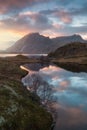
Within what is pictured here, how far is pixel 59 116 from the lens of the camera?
38.7 metres

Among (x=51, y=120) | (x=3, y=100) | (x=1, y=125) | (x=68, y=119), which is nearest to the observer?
(x=1, y=125)

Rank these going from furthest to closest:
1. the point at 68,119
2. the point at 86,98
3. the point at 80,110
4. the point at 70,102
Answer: the point at 86,98, the point at 70,102, the point at 80,110, the point at 68,119

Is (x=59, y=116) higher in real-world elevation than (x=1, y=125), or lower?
lower

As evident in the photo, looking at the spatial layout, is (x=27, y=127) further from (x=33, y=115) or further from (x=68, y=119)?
(x=68, y=119)

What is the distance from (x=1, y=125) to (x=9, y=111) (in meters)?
3.74

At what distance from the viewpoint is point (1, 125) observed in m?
26.2

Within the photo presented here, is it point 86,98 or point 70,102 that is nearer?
point 70,102

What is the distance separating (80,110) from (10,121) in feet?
60.3

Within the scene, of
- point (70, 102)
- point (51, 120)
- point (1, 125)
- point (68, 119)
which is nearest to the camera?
point (1, 125)

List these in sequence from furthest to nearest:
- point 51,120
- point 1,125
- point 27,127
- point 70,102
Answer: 1. point 70,102
2. point 51,120
3. point 27,127
4. point 1,125

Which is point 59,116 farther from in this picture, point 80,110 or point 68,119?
point 80,110

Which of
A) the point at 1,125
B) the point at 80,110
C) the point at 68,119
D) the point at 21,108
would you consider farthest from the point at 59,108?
the point at 1,125

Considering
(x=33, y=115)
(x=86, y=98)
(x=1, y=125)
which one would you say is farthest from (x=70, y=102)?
(x=1, y=125)

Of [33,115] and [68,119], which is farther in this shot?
[68,119]
